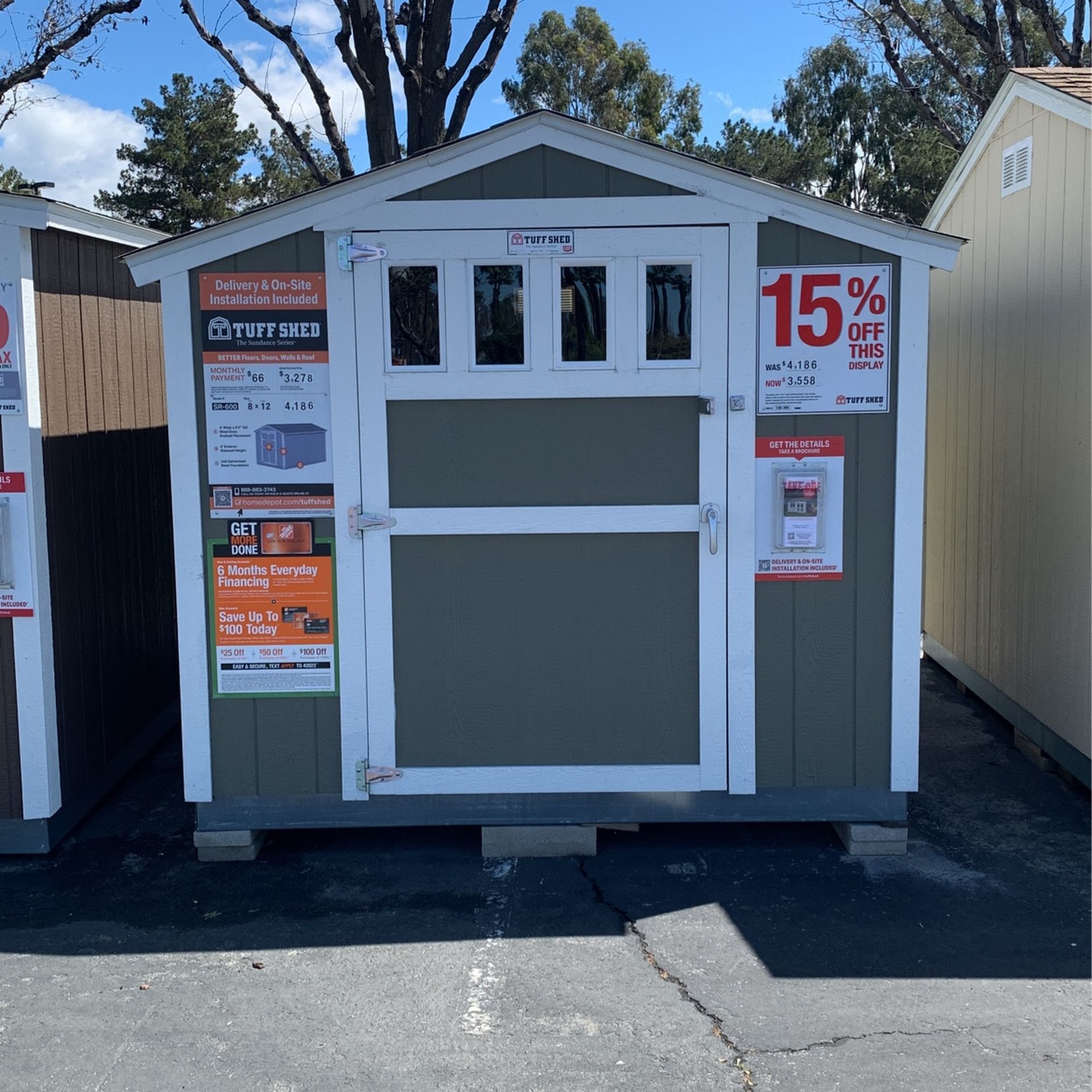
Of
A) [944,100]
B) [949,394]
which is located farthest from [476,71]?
[944,100]

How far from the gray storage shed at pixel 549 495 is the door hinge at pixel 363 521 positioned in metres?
0.01

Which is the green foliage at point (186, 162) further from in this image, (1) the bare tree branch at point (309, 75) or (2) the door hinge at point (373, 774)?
(2) the door hinge at point (373, 774)

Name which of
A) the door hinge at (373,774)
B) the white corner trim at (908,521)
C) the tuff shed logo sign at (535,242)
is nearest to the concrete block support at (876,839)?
the white corner trim at (908,521)

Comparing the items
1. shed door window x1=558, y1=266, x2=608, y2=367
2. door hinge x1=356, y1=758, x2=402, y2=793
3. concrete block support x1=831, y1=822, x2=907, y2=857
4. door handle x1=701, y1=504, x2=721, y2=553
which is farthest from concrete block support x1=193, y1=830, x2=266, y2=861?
concrete block support x1=831, y1=822, x2=907, y2=857

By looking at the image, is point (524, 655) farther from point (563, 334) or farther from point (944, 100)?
point (944, 100)

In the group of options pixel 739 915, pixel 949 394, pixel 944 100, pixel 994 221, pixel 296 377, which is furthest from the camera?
pixel 944 100

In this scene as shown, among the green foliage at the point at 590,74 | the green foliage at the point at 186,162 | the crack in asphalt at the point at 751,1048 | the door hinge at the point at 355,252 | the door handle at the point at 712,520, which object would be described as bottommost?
the crack in asphalt at the point at 751,1048

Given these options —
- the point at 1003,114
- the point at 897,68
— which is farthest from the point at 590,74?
the point at 1003,114

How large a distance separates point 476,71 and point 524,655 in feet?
28.1

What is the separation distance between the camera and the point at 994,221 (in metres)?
6.18

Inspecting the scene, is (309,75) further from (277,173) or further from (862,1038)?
(277,173)

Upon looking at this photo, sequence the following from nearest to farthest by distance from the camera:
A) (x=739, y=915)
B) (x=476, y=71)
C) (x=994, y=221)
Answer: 1. (x=739, y=915)
2. (x=994, y=221)
3. (x=476, y=71)

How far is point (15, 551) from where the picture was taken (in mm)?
4453

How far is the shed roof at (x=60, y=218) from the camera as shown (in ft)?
14.3
